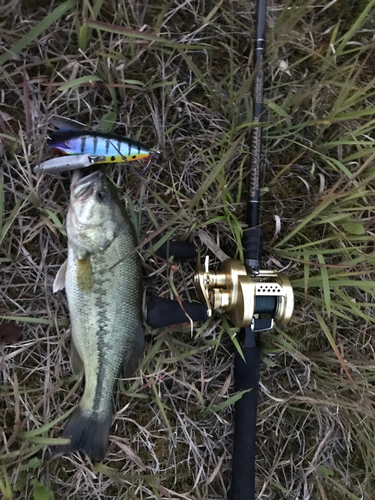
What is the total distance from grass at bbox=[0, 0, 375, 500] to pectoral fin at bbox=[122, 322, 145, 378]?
0.29 ft

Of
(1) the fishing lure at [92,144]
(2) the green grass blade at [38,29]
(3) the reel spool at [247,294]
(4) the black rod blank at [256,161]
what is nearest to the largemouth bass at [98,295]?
(1) the fishing lure at [92,144]

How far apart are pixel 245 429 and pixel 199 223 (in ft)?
4.14

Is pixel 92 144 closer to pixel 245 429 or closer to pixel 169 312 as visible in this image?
pixel 169 312

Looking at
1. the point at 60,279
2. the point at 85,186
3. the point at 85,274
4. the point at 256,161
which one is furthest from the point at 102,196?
the point at 256,161

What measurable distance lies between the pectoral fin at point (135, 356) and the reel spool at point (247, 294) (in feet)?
1.43

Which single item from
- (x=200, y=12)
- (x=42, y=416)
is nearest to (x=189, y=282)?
(x=42, y=416)

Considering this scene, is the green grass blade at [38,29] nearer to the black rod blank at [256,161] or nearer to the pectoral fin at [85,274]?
the black rod blank at [256,161]

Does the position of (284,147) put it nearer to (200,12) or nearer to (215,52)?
(215,52)

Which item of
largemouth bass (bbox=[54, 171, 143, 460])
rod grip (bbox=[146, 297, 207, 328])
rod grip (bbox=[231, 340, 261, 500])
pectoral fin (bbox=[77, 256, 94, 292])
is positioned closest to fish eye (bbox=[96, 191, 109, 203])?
largemouth bass (bbox=[54, 171, 143, 460])

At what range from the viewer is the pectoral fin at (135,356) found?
2.21 m

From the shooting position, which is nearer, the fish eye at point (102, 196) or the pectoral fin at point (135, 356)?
the fish eye at point (102, 196)

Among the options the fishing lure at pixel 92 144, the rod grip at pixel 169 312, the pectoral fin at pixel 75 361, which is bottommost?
the pectoral fin at pixel 75 361

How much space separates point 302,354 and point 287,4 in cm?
216

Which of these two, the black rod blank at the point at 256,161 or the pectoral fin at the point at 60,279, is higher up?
the black rod blank at the point at 256,161
